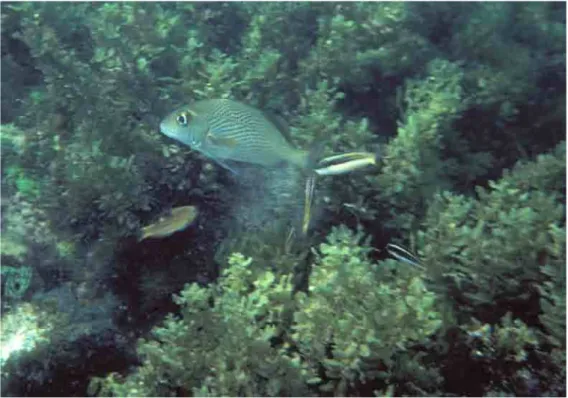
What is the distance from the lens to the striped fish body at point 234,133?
3.01 meters

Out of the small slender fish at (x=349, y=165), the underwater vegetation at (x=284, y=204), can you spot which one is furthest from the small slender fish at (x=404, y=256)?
the small slender fish at (x=349, y=165)

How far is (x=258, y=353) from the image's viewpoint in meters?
2.64

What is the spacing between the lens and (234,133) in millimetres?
3012

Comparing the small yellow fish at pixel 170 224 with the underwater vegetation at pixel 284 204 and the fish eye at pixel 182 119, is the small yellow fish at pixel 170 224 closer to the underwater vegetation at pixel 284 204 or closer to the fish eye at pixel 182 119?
the underwater vegetation at pixel 284 204

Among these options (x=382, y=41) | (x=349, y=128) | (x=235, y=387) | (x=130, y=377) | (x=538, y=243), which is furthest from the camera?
(x=382, y=41)

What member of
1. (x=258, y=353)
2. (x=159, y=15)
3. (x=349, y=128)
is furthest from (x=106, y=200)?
(x=159, y=15)

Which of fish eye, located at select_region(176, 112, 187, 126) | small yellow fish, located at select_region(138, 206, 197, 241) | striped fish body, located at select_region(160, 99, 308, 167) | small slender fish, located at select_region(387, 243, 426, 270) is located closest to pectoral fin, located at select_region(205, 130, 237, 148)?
striped fish body, located at select_region(160, 99, 308, 167)

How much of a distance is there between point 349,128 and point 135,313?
202 cm

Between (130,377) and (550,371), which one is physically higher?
(550,371)

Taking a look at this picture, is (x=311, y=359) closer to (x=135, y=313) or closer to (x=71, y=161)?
(x=135, y=313)

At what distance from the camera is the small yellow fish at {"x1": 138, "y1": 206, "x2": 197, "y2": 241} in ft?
11.3

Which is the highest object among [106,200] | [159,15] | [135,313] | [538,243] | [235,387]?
[159,15]

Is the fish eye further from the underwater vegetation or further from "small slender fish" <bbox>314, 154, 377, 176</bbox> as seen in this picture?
"small slender fish" <bbox>314, 154, 377, 176</bbox>

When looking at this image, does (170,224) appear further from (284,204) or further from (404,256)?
(404,256)
